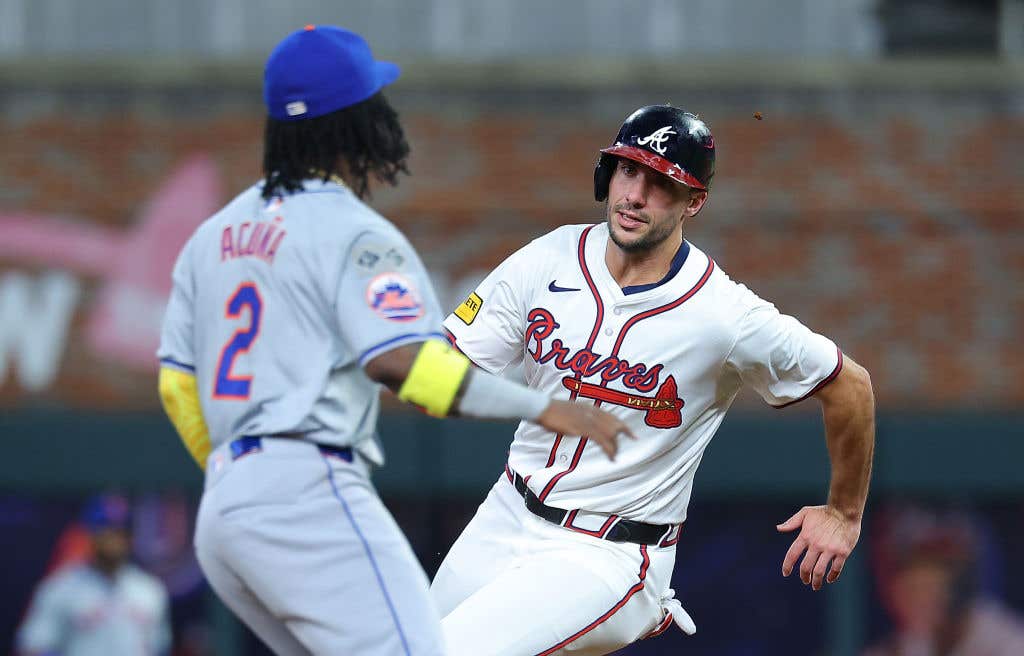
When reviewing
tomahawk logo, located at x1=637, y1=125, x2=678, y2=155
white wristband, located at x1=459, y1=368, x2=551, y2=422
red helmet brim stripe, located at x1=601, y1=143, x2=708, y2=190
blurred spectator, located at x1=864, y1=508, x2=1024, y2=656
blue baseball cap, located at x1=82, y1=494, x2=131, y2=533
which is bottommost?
blurred spectator, located at x1=864, y1=508, x2=1024, y2=656

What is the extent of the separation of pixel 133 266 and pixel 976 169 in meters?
5.39

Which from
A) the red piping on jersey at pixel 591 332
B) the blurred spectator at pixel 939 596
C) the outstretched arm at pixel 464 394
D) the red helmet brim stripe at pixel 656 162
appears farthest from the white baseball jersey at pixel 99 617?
the outstretched arm at pixel 464 394

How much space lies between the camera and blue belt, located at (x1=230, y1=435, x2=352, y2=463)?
3389mm

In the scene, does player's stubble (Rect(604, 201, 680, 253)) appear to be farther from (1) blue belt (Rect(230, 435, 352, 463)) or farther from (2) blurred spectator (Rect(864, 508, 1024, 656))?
(2) blurred spectator (Rect(864, 508, 1024, 656))

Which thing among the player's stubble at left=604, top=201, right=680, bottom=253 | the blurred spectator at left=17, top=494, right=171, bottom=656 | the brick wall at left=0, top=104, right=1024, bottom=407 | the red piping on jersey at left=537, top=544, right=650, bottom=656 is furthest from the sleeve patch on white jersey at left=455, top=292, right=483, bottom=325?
the blurred spectator at left=17, top=494, right=171, bottom=656

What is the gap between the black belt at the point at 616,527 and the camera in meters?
4.33

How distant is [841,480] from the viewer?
14.6 ft

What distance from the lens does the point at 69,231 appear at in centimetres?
1009

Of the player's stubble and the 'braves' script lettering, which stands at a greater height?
the player's stubble

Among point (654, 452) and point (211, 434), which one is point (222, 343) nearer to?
point (211, 434)

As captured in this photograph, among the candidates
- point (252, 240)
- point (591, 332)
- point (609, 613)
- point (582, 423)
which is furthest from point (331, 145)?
point (609, 613)

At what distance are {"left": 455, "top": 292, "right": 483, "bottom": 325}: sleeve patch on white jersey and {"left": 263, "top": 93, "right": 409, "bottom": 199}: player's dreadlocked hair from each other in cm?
102

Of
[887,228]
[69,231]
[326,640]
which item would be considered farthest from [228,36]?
[326,640]

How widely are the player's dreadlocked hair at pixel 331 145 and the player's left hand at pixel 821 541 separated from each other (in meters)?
1.60
